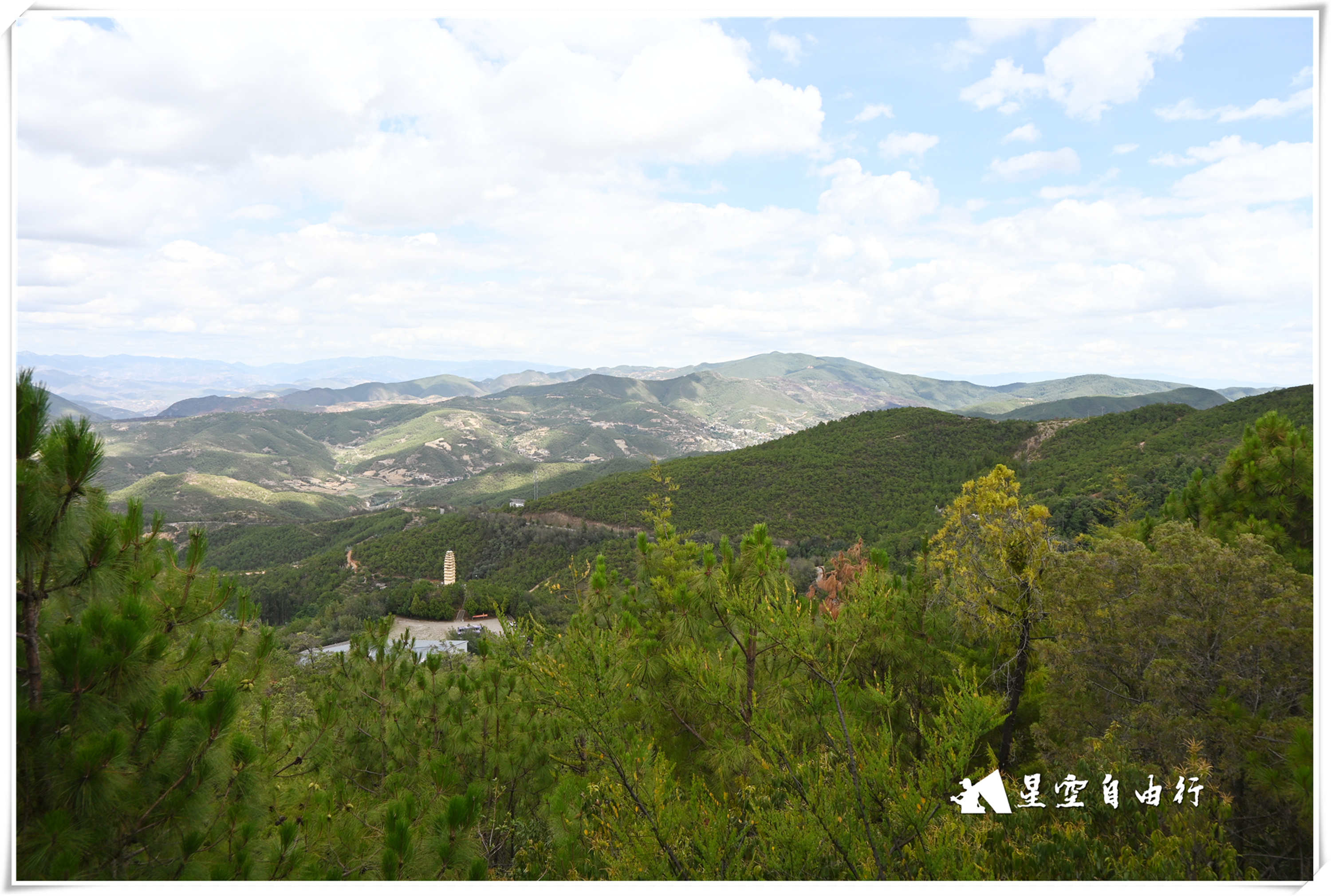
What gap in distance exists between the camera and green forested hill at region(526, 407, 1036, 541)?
31.6m

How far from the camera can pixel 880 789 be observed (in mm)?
2787

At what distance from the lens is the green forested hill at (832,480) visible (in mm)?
31641

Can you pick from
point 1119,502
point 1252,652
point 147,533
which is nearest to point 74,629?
point 147,533

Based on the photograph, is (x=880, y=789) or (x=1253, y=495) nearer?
(x=880, y=789)

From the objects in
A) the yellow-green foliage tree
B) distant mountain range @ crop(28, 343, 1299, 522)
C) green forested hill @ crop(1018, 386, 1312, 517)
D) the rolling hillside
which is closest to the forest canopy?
the yellow-green foliage tree

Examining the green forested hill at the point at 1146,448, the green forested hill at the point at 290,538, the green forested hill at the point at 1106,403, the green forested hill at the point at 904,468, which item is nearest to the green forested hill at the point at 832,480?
the green forested hill at the point at 904,468

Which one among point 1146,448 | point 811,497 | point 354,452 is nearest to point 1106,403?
point 1146,448

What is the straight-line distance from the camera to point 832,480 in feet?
117

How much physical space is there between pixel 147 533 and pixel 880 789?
137 inches

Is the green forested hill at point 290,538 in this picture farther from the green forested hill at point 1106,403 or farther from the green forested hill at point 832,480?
the green forested hill at point 1106,403

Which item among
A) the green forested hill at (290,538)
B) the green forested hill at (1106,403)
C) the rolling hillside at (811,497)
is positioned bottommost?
the green forested hill at (290,538)

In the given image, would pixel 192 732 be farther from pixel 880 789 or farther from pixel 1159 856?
pixel 1159 856

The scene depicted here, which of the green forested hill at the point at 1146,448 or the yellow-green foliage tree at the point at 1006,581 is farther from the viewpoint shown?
the green forested hill at the point at 1146,448

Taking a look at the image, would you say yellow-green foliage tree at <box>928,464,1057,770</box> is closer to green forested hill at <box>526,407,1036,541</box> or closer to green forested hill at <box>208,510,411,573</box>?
green forested hill at <box>526,407,1036,541</box>
